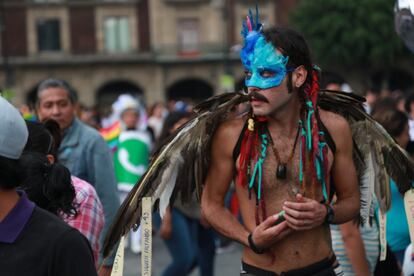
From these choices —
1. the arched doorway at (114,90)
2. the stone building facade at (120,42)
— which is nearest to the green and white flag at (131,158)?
the stone building facade at (120,42)

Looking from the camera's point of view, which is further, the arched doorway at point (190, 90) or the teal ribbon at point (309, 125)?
the arched doorway at point (190, 90)

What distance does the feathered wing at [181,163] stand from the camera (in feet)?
12.1

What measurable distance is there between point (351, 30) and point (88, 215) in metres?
40.2

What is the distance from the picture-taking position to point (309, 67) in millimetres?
3818

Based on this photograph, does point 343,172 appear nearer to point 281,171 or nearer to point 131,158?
point 281,171

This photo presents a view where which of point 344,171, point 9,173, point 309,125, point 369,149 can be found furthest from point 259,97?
point 9,173

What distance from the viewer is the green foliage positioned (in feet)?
139

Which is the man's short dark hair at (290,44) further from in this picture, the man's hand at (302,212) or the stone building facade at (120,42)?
the stone building facade at (120,42)

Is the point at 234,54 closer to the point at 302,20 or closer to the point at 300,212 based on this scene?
the point at 302,20

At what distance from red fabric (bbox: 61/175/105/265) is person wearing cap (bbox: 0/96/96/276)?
4.10ft

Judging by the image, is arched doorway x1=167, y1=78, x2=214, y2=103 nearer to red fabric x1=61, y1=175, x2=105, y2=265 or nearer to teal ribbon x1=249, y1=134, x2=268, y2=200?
red fabric x1=61, y1=175, x2=105, y2=265

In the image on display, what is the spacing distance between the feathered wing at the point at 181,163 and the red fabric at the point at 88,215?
0.66 ft

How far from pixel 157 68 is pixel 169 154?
1682 inches

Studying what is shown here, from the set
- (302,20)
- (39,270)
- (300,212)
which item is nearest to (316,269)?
(300,212)
